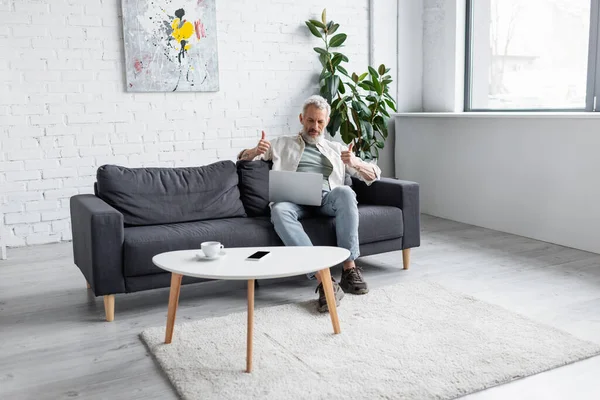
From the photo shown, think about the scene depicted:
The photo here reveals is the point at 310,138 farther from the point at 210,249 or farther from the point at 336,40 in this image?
the point at 336,40

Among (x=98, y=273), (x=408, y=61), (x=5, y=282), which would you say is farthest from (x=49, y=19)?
(x=408, y=61)

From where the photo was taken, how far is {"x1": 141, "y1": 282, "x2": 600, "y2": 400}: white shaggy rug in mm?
2162

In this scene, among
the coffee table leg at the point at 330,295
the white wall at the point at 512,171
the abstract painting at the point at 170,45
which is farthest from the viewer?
the abstract painting at the point at 170,45

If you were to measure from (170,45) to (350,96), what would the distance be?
5.37 ft

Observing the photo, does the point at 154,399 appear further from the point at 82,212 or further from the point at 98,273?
the point at 82,212

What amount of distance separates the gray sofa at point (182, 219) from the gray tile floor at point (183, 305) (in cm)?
19

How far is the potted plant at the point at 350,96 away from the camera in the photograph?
530 centimetres

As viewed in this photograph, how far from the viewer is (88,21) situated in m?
4.57

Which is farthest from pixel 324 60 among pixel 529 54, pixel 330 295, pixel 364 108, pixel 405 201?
pixel 330 295

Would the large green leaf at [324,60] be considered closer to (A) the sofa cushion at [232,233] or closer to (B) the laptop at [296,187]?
(A) the sofa cushion at [232,233]

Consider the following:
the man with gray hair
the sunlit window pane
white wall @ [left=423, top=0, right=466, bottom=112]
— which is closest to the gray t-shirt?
the man with gray hair

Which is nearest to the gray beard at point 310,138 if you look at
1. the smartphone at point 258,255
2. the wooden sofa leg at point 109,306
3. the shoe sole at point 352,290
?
the shoe sole at point 352,290

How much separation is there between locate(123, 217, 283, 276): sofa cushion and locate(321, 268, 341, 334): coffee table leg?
2.42 feet

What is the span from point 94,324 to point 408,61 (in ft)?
13.3
